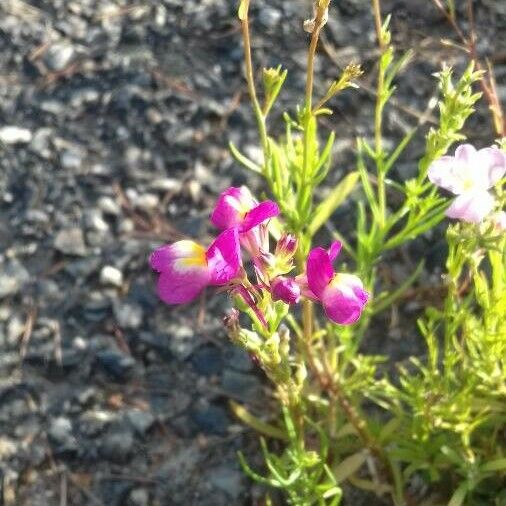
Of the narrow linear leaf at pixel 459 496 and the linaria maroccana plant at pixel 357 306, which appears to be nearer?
the linaria maroccana plant at pixel 357 306

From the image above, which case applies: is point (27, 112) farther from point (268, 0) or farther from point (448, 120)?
point (448, 120)

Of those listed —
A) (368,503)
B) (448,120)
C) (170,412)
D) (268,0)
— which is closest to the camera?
(448,120)

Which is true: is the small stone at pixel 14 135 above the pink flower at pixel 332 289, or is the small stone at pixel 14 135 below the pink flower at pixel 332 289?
below

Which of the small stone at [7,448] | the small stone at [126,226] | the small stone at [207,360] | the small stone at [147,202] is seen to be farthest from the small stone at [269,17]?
the small stone at [7,448]

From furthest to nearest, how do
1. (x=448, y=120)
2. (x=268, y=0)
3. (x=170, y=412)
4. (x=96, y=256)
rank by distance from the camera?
(x=268, y=0), (x=96, y=256), (x=170, y=412), (x=448, y=120)

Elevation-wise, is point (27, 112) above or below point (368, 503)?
above

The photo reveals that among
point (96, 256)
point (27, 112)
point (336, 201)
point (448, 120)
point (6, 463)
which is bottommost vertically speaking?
point (6, 463)

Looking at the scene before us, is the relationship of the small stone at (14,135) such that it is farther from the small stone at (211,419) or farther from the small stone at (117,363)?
the small stone at (211,419)

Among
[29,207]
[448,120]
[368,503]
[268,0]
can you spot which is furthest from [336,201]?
[268,0]
